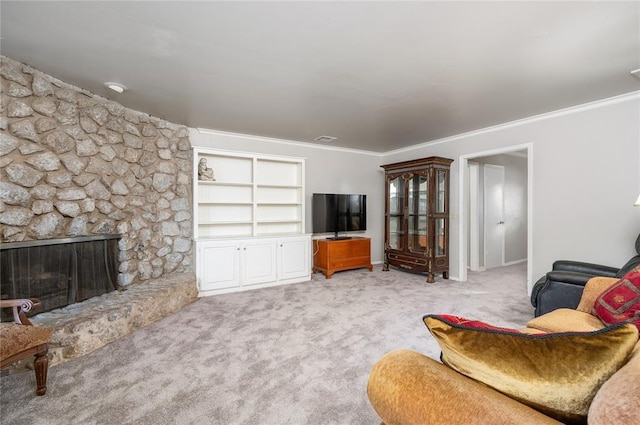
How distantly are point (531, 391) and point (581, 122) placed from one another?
3.85m

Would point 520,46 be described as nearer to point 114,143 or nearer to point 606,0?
point 606,0

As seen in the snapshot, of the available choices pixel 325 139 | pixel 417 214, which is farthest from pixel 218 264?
pixel 417 214

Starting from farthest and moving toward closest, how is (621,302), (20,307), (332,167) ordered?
1. (332,167)
2. (20,307)
3. (621,302)

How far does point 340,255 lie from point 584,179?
3279 mm

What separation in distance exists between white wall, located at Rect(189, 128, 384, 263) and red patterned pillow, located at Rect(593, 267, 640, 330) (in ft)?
12.9

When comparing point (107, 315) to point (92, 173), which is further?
point (92, 173)

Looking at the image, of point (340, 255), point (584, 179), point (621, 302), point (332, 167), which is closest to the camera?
point (621, 302)

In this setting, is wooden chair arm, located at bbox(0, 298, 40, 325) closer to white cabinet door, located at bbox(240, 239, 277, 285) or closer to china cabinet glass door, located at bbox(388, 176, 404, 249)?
white cabinet door, located at bbox(240, 239, 277, 285)

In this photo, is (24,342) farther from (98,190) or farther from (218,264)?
(218,264)

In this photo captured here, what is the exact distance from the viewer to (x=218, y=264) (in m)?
4.01

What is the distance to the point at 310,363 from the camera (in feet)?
Result: 7.22

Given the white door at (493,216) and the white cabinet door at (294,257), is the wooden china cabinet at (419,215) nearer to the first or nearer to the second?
the white door at (493,216)

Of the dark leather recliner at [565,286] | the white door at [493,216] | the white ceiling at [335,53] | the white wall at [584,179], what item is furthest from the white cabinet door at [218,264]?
the white door at [493,216]

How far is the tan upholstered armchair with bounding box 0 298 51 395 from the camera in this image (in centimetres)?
164
